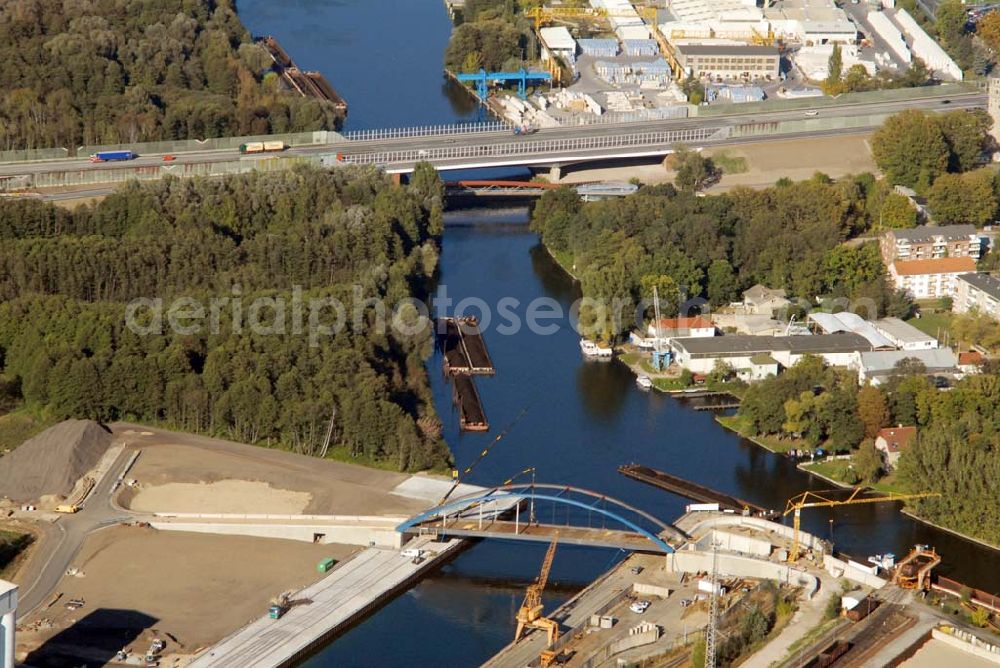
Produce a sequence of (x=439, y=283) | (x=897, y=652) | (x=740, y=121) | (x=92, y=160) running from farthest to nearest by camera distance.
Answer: (x=740, y=121)
(x=92, y=160)
(x=439, y=283)
(x=897, y=652)

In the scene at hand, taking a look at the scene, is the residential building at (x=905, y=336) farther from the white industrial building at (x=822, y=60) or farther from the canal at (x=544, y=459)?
the white industrial building at (x=822, y=60)

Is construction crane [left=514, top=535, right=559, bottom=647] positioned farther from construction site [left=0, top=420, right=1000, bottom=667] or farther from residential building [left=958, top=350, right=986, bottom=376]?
residential building [left=958, top=350, right=986, bottom=376]

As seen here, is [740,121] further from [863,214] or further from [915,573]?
[915,573]

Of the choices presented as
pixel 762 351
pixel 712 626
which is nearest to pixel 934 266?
pixel 762 351

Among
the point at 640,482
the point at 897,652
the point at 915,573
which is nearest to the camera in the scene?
the point at 897,652

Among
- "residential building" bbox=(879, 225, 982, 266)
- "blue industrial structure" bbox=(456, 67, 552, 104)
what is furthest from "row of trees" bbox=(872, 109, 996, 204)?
"blue industrial structure" bbox=(456, 67, 552, 104)

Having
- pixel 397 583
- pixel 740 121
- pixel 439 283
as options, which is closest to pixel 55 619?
pixel 397 583
